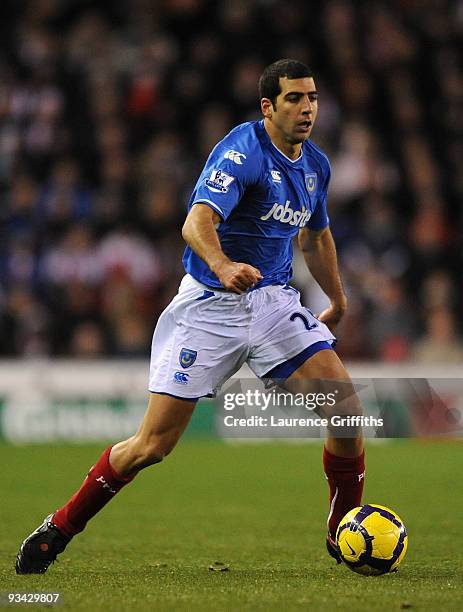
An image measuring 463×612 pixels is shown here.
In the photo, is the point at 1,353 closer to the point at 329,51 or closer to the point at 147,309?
the point at 147,309

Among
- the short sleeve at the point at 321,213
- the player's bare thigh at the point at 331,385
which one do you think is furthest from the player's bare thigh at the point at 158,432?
the short sleeve at the point at 321,213

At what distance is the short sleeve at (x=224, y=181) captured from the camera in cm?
554

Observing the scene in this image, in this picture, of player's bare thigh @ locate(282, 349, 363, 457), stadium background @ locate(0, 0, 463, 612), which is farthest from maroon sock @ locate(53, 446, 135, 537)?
stadium background @ locate(0, 0, 463, 612)

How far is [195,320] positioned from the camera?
19.1 ft

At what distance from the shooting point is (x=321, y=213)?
6.27m

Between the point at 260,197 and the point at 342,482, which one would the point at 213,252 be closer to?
the point at 260,197

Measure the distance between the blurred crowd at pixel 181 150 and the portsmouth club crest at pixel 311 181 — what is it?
7239 millimetres

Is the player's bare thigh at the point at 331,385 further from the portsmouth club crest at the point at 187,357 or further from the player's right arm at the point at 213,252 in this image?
the player's right arm at the point at 213,252

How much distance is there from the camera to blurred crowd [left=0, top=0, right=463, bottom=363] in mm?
13695

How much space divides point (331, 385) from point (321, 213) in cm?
97

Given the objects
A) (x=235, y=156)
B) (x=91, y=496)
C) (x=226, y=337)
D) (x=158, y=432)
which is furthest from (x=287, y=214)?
(x=91, y=496)

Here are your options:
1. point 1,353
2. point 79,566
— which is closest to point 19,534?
point 79,566

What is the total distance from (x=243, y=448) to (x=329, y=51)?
584cm

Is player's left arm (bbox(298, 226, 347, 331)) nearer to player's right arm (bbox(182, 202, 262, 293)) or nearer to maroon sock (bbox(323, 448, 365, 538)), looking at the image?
maroon sock (bbox(323, 448, 365, 538))
